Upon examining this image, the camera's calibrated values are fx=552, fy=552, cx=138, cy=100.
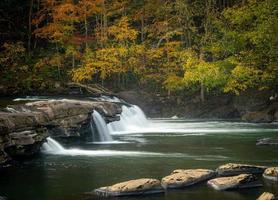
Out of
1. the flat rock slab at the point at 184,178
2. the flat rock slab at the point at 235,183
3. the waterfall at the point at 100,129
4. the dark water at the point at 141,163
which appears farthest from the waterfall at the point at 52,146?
the flat rock slab at the point at 235,183

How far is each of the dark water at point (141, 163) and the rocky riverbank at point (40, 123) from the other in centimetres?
69

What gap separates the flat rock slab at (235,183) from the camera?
14211 mm

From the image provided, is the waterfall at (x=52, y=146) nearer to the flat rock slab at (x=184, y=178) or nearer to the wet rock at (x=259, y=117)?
the flat rock slab at (x=184, y=178)

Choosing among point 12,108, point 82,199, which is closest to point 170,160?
point 82,199

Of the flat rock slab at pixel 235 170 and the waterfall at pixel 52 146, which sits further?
the waterfall at pixel 52 146

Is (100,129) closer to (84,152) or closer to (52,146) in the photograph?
(52,146)

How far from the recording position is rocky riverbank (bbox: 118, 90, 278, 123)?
38.3 metres

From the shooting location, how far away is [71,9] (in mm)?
42844

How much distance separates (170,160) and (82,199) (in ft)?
21.8

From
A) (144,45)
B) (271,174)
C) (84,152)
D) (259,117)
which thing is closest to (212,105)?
(259,117)

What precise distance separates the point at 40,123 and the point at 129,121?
511 inches

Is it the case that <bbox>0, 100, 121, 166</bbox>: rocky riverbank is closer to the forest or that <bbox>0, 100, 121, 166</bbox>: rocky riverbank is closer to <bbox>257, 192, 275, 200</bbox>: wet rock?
<bbox>257, 192, 275, 200</bbox>: wet rock

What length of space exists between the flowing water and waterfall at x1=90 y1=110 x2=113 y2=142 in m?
0.21

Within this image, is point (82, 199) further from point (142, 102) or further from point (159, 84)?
point (159, 84)
